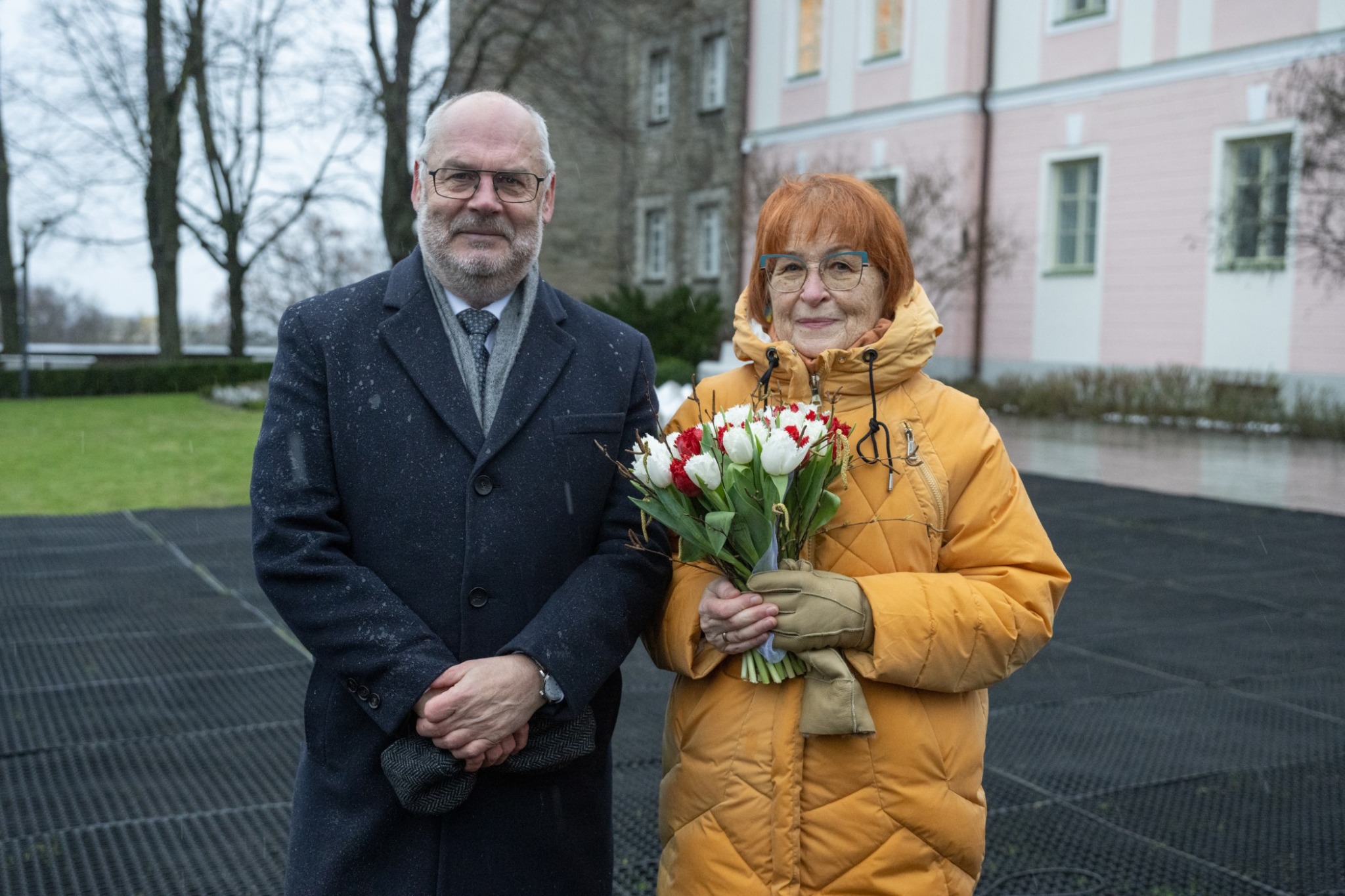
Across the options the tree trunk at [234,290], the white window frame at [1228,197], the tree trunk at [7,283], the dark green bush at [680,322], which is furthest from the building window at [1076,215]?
the tree trunk at [7,283]

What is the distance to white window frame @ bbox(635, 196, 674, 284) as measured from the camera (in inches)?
1272

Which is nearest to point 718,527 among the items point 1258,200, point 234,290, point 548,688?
point 548,688

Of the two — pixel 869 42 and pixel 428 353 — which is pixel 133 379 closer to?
pixel 869 42

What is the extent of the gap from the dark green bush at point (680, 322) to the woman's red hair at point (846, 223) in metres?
21.1

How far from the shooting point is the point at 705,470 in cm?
230

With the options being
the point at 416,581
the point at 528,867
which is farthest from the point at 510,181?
the point at 528,867

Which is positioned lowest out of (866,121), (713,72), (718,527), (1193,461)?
(1193,461)

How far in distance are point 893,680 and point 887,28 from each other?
24.7 meters

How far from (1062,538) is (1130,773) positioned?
199 inches

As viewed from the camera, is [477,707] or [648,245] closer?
[477,707]

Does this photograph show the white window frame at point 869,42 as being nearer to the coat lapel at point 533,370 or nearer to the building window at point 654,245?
the building window at point 654,245

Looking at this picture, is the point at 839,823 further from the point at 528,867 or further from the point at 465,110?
the point at 465,110

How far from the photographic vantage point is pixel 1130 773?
15.5ft

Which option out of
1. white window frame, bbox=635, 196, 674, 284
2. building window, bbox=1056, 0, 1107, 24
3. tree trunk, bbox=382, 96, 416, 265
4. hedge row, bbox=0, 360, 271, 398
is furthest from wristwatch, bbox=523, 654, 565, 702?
white window frame, bbox=635, 196, 674, 284
